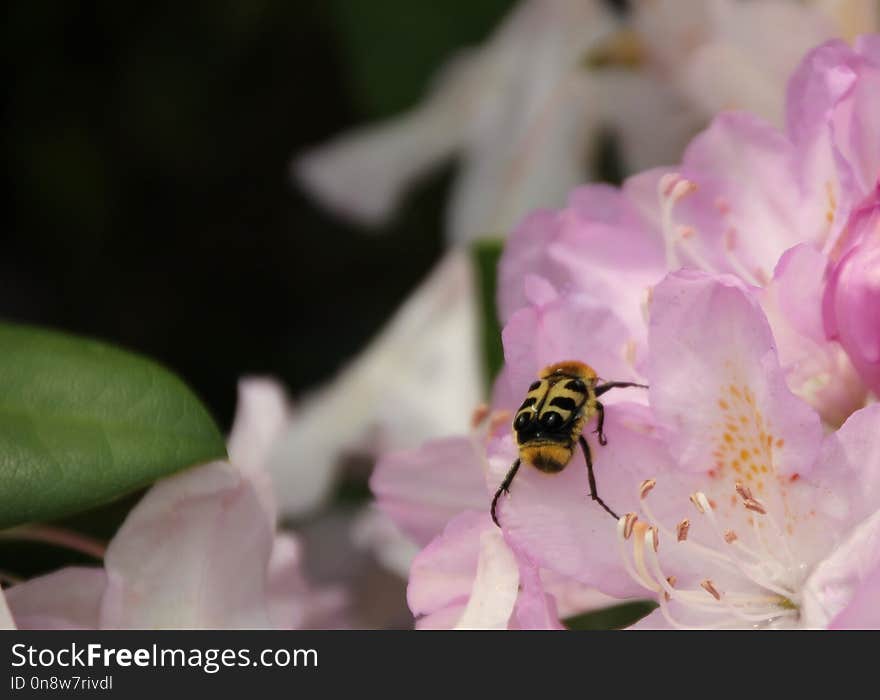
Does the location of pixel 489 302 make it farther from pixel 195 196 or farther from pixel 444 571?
pixel 195 196

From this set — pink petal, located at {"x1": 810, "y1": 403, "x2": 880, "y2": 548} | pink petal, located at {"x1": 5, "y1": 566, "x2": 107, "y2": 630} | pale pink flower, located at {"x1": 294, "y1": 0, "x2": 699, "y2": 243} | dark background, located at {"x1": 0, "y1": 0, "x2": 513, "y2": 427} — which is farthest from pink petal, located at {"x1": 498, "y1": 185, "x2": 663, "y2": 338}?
dark background, located at {"x1": 0, "y1": 0, "x2": 513, "y2": 427}

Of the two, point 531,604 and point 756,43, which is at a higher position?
point 756,43

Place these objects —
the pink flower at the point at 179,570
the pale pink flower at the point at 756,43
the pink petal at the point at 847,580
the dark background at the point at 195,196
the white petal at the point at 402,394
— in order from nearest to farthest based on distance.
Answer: the pink petal at the point at 847,580 → the pink flower at the point at 179,570 → the pale pink flower at the point at 756,43 → the white petal at the point at 402,394 → the dark background at the point at 195,196

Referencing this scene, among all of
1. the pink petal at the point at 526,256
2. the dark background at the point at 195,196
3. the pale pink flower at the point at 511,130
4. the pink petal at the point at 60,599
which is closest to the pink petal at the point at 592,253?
the pink petal at the point at 526,256

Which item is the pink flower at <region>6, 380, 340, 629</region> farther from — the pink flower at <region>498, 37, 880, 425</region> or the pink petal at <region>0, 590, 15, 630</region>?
the pink flower at <region>498, 37, 880, 425</region>

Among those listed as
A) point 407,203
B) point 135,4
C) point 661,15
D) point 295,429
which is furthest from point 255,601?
point 135,4

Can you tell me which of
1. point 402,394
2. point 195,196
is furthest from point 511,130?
point 195,196

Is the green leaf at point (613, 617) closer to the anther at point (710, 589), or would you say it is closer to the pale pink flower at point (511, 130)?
the anther at point (710, 589)
